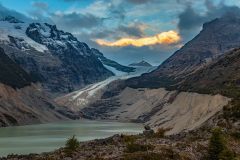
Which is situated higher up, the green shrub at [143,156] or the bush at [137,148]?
the bush at [137,148]

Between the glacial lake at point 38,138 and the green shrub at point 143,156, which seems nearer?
the green shrub at point 143,156

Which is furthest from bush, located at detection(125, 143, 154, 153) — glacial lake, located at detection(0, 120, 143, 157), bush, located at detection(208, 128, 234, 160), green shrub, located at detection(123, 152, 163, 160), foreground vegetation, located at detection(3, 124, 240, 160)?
glacial lake, located at detection(0, 120, 143, 157)

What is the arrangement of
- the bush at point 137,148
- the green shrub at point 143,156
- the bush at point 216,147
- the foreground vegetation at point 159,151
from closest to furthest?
→ the green shrub at point 143,156 → the foreground vegetation at point 159,151 → the bush at point 216,147 → the bush at point 137,148

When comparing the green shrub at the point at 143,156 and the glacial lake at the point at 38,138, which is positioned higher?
the glacial lake at the point at 38,138

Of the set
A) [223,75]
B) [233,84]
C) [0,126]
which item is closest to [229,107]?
[233,84]

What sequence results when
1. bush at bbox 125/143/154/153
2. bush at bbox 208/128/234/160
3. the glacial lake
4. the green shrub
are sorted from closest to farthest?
the green shrub < bush at bbox 208/128/234/160 < bush at bbox 125/143/154/153 < the glacial lake

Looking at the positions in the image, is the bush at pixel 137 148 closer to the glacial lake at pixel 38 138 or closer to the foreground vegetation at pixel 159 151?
the foreground vegetation at pixel 159 151

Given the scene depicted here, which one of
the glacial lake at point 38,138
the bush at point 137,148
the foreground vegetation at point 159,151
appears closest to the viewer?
the foreground vegetation at point 159,151

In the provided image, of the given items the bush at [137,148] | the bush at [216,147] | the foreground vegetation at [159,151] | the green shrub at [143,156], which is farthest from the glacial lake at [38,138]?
the bush at [216,147]

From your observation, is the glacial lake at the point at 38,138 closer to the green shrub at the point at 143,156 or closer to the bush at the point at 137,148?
the bush at the point at 137,148

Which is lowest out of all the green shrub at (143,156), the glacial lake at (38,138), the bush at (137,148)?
the green shrub at (143,156)

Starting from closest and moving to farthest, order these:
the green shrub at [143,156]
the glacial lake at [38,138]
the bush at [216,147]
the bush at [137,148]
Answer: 1. the green shrub at [143,156]
2. the bush at [216,147]
3. the bush at [137,148]
4. the glacial lake at [38,138]

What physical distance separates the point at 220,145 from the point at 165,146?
181 inches

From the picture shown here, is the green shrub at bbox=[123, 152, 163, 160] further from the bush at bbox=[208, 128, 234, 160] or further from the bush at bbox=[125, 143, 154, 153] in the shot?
the bush at bbox=[208, 128, 234, 160]
